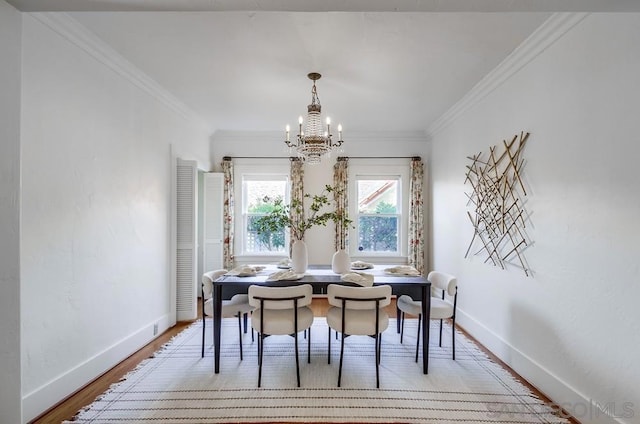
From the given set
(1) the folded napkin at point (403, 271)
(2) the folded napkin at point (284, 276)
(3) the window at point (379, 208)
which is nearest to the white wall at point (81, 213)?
(2) the folded napkin at point (284, 276)

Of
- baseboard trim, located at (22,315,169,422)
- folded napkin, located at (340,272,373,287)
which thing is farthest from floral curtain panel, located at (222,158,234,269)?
folded napkin, located at (340,272,373,287)

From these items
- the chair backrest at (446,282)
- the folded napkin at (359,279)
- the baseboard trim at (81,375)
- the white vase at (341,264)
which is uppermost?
the white vase at (341,264)

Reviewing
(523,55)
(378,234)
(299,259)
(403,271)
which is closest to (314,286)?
(299,259)

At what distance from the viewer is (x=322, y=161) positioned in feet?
17.6

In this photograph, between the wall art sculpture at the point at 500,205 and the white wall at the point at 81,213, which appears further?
the wall art sculpture at the point at 500,205

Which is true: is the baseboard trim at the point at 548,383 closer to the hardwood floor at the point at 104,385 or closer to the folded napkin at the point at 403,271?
the hardwood floor at the point at 104,385

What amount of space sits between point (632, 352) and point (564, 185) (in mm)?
1091

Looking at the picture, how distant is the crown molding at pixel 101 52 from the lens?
2.21 meters

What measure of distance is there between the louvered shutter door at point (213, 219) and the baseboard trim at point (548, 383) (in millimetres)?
3817

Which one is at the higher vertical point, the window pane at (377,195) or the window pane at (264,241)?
the window pane at (377,195)

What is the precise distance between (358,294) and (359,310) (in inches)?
9.7

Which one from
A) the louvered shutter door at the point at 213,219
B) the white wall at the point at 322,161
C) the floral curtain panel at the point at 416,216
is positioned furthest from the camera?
the white wall at the point at 322,161

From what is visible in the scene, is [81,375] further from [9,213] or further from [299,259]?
[299,259]

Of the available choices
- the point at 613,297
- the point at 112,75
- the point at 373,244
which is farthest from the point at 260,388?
the point at 373,244
